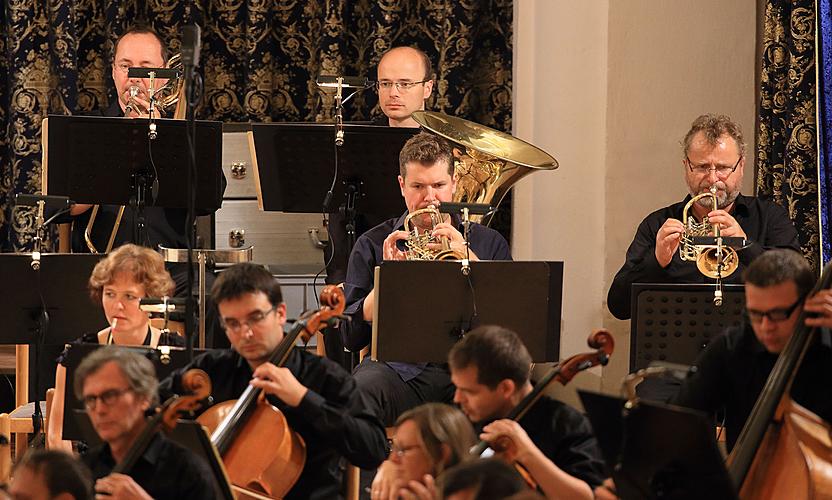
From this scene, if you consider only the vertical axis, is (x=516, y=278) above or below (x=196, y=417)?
above

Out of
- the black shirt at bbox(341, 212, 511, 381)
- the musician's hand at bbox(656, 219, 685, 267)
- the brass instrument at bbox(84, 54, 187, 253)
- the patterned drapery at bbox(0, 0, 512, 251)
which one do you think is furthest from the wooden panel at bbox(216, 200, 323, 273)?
the musician's hand at bbox(656, 219, 685, 267)

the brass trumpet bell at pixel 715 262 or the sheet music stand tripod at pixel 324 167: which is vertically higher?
the sheet music stand tripod at pixel 324 167

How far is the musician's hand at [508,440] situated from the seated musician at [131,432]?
2.03 feet

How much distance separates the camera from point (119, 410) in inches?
118

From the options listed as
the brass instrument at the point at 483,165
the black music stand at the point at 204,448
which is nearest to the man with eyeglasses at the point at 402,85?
the brass instrument at the point at 483,165

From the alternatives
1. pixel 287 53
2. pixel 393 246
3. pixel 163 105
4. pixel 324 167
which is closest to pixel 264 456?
pixel 393 246

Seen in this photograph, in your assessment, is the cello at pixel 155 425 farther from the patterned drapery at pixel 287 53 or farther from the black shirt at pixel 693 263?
the patterned drapery at pixel 287 53

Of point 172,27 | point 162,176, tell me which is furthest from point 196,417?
point 172,27

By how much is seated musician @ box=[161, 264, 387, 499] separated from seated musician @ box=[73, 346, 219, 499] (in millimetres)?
363

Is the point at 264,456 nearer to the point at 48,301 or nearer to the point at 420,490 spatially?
the point at 420,490

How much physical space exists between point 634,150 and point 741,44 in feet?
2.14

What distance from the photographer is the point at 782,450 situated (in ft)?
9.42

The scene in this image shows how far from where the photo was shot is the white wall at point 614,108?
5.59 meters

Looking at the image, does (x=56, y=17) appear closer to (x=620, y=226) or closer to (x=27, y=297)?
(x=27, y=297)
